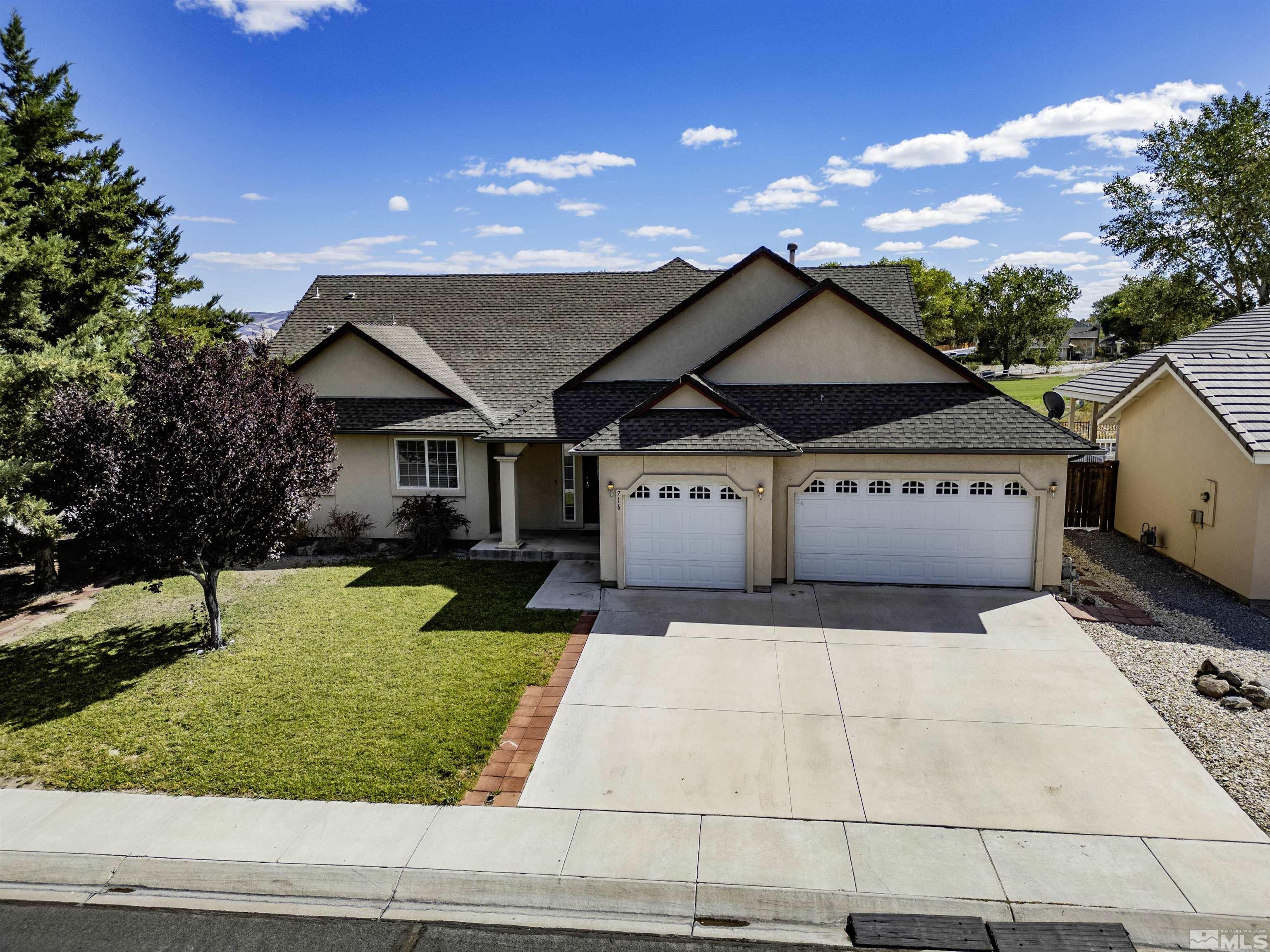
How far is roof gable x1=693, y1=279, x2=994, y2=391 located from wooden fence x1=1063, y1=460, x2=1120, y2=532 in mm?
5711

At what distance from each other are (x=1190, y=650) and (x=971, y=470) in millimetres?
4121

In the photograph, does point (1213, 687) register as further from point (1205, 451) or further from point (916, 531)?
point (1205, 451)

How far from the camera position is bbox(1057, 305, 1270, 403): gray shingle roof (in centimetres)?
1609

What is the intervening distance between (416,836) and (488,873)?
2.93ft

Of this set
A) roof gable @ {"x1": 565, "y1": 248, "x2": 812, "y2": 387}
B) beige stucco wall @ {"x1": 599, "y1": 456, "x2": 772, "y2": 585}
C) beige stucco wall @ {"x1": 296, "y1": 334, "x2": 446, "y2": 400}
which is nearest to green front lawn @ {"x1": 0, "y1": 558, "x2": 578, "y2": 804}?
beige stucco wall @ {"x1": 599, "y1": 456, "x2": 772, "y2": 585}

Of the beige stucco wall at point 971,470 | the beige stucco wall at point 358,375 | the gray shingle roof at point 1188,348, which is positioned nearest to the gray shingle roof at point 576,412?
the beige stucco wall at point 358,375

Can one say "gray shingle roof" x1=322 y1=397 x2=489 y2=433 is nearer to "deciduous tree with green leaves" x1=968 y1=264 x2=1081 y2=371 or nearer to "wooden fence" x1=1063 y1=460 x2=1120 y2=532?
"wooden fence" x1=1063 y1=460 x2=1120 y2=532

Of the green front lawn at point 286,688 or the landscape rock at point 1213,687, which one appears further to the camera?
the landscape rock at point 1213,687

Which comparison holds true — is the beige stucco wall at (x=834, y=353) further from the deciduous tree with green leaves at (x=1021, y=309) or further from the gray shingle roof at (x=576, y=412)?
the deciduous tree with green leaves at (x=1021, y=309)

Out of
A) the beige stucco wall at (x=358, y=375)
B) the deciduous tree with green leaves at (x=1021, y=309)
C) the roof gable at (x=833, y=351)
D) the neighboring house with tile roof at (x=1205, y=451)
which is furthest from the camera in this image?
the deciduous tree with green leaves at (x=1021, y=309)

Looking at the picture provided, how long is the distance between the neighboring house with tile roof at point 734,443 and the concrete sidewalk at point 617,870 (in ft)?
22.9

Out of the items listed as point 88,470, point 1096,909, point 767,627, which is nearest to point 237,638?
point 88,470

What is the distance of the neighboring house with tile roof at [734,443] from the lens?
43.4 feet

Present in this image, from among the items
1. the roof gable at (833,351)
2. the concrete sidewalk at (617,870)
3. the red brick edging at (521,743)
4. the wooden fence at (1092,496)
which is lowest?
the concrete sidewalk at (617,870)
